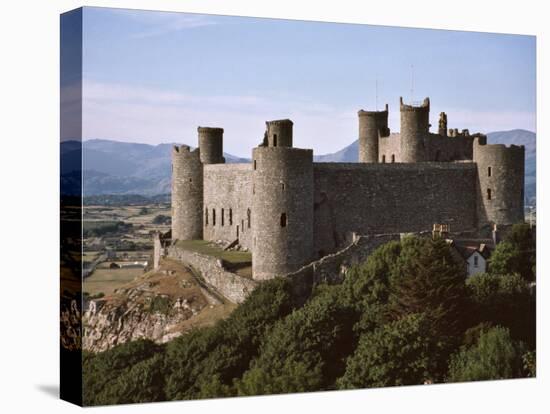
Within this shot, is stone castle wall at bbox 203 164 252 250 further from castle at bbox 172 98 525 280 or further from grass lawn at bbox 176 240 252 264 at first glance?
grass lawn at bbox 176 240 252 264

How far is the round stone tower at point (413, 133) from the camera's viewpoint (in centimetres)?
3922

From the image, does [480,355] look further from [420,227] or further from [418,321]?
[420,227]

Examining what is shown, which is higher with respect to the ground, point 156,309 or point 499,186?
point 499,186

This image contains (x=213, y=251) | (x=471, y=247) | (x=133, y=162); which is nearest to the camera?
(x=133, y=162)

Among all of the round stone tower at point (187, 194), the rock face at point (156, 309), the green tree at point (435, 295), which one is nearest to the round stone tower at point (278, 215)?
the rock face at point (156, 309)

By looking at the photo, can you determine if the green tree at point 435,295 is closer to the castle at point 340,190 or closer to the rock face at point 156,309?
the castle at point 340,190

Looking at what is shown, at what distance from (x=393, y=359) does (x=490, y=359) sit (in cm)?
250

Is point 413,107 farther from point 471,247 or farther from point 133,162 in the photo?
point 133,162

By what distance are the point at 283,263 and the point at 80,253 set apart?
889 cm

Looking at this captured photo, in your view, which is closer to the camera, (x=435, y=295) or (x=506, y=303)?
(x=435, y=295)

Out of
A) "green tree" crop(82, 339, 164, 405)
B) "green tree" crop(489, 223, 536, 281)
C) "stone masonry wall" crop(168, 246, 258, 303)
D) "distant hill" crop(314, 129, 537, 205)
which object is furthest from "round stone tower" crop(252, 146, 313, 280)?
"green tree" crop(82, 339, 164, 405)

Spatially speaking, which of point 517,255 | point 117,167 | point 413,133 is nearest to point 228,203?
point 413,133

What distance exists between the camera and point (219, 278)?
1332 inches

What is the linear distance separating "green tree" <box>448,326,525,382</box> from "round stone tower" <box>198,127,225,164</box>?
13.8 m
